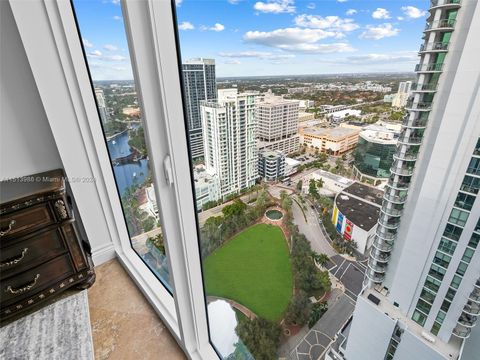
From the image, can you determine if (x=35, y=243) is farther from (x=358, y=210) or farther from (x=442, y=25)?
(x=442, y=25)

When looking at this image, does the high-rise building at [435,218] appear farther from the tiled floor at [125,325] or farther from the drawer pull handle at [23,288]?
the drawer pull handle at [23,288]

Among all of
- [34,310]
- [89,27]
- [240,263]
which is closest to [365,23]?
[240,263]

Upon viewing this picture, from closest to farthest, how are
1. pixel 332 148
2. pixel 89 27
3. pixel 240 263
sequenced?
1. pixel 332 148
2. pixel 240 263
3. pixel 89 27

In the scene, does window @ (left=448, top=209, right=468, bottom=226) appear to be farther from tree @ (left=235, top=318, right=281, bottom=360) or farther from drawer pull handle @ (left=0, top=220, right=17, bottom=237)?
drawer pull handle @ (left=0, top=220, right=17, bottom=237)

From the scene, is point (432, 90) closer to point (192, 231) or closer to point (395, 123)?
point (395, 123)

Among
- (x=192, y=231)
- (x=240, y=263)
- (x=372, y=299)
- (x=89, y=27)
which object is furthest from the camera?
(x=89, y=27)

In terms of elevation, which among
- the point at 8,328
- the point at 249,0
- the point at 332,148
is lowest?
the point at 8,328

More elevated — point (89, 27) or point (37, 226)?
point (89, 27)

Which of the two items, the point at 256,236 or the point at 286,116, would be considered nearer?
the point at 286,116
